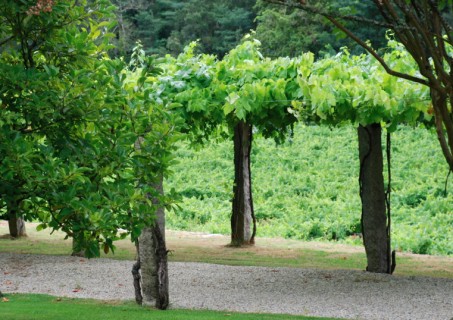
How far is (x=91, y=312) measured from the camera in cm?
804

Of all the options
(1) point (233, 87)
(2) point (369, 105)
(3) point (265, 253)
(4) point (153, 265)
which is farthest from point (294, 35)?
(4) point (153, 265)

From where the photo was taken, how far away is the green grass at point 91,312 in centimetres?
767

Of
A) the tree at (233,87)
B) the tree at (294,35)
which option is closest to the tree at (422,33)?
the tree at (233,87)

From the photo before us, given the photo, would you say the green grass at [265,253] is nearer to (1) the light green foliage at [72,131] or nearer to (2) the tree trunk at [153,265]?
(2) the tree trunk at [153,265]

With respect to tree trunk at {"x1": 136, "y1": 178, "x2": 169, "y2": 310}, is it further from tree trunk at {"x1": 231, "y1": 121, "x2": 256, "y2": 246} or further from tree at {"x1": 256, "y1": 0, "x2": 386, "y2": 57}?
tree at {"x1": 256, "y1": 0, "x2": 386, "y2": 57}

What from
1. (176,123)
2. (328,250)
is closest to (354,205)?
(328,250)

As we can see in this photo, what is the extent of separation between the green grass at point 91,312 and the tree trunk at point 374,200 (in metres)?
3.54

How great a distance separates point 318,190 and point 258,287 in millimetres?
14028

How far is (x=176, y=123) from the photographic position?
5.28m

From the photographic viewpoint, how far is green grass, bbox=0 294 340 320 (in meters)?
7.67

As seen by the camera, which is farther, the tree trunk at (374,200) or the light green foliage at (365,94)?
the tree trunk at (374,200)

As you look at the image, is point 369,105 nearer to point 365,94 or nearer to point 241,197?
point 365,94

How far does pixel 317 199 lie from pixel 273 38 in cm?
1055

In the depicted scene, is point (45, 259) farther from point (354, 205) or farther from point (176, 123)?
point (354, 205)
